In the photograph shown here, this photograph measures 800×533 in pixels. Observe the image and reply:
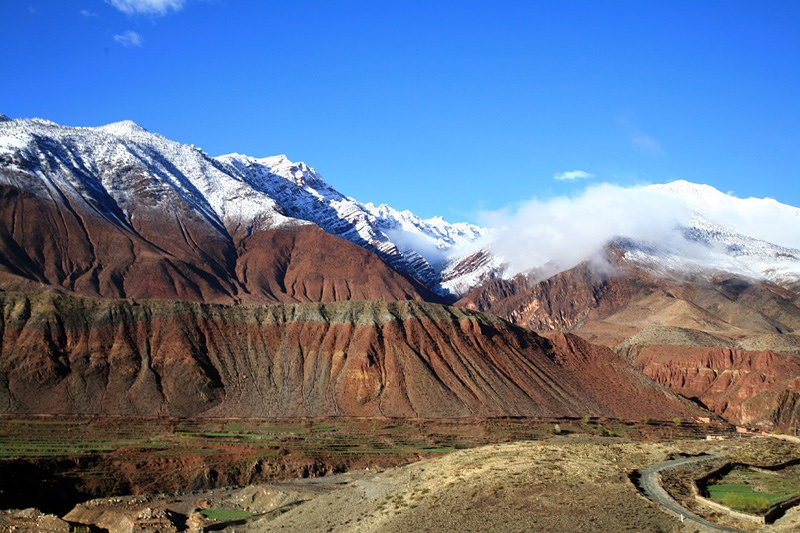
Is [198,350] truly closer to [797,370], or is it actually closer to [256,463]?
[256,463]

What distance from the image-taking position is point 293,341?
429 ft

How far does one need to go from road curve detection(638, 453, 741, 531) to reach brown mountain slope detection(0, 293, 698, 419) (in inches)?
2480

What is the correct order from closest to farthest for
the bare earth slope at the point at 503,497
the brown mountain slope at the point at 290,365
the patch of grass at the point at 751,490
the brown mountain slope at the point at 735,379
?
the bare earth slope at the point at 503,497 < the patch of grass at the point at 751,490 < the brown mountain slope at the point at 290,365 < the brown mountain slope at the point at 735,379

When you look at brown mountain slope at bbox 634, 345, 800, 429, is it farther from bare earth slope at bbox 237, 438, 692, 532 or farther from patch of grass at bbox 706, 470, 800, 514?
patch of grass at bbox 706, 470, 800, 514

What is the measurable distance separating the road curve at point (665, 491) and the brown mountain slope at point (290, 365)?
63.0 m

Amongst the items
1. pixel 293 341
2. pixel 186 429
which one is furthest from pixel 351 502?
pixel 293 341

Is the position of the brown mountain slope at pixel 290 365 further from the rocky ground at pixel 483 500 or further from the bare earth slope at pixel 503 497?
the bare earth slope at pixel 503 497

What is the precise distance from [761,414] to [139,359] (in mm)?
96853

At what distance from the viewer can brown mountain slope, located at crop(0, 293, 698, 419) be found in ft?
365

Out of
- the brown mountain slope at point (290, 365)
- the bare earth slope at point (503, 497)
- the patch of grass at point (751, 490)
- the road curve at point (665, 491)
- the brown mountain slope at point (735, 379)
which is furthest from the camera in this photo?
the brown mountain slope at point (735, 379)

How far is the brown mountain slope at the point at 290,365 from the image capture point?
365 ft

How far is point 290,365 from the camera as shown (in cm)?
12531

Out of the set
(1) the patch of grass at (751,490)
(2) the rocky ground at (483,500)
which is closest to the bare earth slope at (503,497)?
(2) the rocky ground at (483,500)

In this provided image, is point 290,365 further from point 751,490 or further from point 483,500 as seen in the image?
point 751,490
